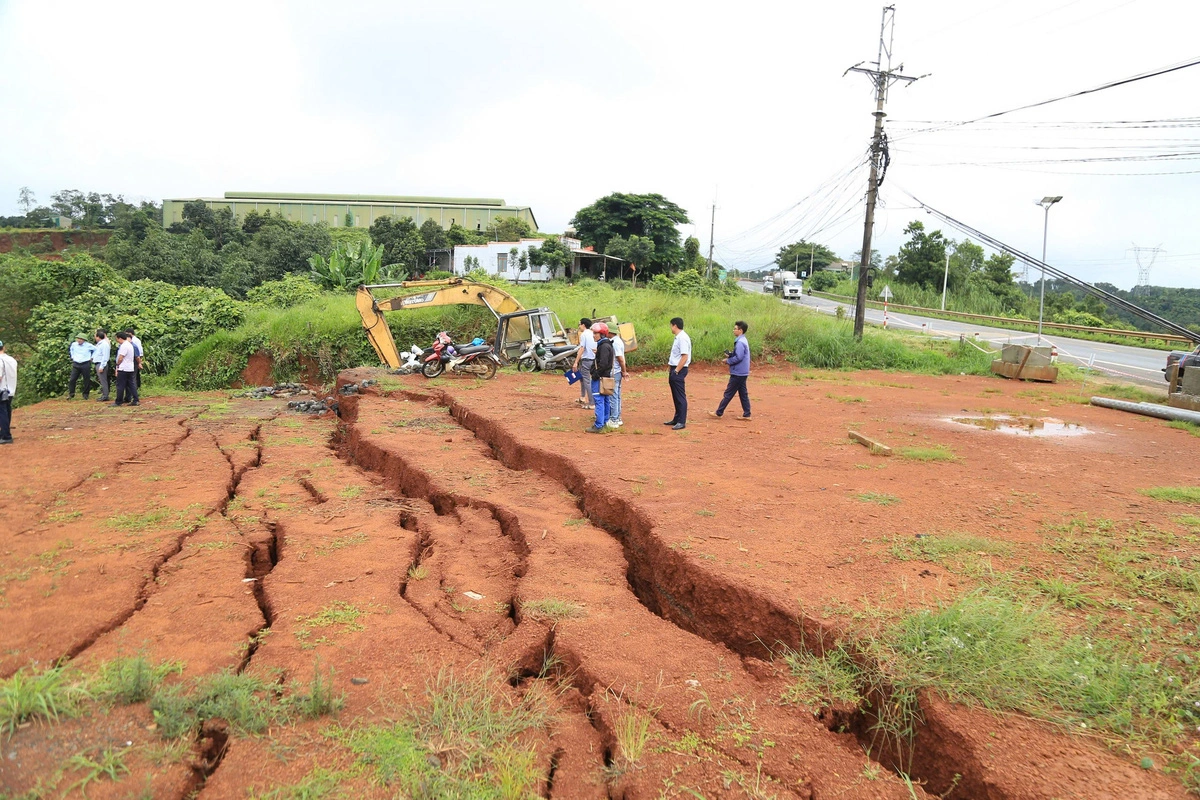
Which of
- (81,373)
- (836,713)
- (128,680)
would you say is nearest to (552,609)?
(836,713)

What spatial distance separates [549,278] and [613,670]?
37823mm

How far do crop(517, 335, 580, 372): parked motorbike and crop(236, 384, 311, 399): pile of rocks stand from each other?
17.0ft

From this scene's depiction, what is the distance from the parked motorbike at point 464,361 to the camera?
49.1 ft

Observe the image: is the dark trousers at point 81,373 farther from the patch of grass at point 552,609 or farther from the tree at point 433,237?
the tree at point 433,237

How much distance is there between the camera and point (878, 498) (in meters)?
6.09

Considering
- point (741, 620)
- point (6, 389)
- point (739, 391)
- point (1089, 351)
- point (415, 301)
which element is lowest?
point (741, 620)

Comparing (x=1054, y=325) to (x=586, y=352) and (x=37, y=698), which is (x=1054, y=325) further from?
(x=37, y=698)

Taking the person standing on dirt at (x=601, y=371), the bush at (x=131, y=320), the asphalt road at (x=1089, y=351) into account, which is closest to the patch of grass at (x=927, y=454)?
the person standing on dirt at (x=601, y=371)

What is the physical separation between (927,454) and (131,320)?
62.2ft

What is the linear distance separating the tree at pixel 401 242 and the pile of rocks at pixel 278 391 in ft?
68.4

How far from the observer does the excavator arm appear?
15500mm

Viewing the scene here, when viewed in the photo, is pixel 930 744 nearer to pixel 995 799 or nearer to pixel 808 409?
pixel 995 799

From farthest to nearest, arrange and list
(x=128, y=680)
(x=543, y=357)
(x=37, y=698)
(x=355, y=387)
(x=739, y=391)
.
Result: (x=543, y=357), (x=355, y=387), (x=739, y=391), (x=128, y=680), (x=37, y=698)

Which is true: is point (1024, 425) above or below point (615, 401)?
below
